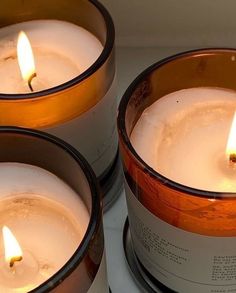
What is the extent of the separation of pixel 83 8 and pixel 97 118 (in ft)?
0.34

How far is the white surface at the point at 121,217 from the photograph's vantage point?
0.48 m

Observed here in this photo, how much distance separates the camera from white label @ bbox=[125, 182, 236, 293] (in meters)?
0.38

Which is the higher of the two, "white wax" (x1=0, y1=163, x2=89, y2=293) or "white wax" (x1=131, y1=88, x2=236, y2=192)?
"white wax" (x1=131, y1=88, x2=236, y2=192)

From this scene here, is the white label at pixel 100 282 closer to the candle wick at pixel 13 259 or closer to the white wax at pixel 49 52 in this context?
the candle wick at pixel 13 259

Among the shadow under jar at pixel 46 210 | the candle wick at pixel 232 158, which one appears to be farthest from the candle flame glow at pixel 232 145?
the shadow under jar at pixel 46 210

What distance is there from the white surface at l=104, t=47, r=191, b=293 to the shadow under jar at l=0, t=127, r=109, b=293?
76 millimetres

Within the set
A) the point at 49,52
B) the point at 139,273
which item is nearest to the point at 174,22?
the point at 49,52

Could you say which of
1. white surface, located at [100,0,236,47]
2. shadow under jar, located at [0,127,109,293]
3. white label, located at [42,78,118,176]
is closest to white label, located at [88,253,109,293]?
shadow under jar, located at [0,127,109,293]

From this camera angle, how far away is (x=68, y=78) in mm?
509

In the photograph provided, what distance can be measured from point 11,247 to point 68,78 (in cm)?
16

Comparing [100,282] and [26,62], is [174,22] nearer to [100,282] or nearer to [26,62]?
[26,62]

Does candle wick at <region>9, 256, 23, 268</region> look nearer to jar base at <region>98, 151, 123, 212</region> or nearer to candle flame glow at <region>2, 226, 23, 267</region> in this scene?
candle flame glow at <region>2, 226, 23, 267</region>

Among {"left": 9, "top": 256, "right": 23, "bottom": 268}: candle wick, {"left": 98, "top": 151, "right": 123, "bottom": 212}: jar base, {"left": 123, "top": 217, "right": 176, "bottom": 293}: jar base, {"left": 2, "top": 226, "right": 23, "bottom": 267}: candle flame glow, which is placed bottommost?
{"left": 123, "top": 217, "right": 176, "bottom": 293}: jar base

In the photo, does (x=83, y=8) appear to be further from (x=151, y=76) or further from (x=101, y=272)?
(x=101, y=272)
